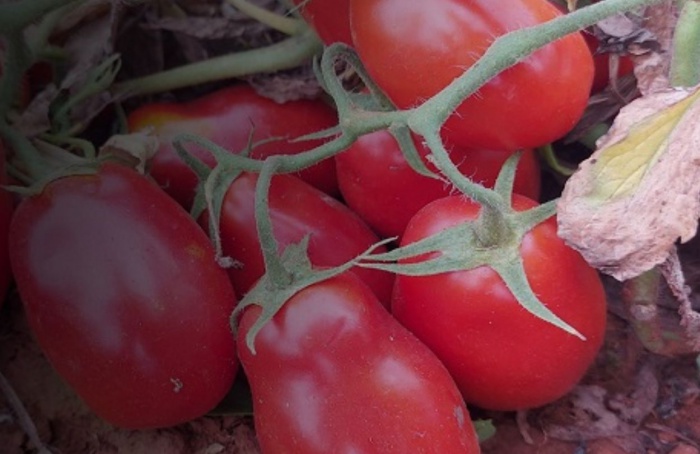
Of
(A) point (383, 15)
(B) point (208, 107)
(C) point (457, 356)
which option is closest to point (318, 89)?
(B) point (208, 107)

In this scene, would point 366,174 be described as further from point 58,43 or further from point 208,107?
point 58,43

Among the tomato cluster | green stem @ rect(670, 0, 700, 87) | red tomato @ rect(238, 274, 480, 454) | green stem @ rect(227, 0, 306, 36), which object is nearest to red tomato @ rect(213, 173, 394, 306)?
the tomato cluster

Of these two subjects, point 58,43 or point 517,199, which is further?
point 58,43

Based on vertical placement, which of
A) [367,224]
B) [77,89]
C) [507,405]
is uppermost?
[77,89]

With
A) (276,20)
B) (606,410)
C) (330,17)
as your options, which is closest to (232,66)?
(276,20)

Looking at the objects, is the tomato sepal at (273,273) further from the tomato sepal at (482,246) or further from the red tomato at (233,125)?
the red tomato at (233,125)

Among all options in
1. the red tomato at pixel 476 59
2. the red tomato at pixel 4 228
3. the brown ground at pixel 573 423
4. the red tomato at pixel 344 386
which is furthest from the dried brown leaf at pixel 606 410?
the red tomato at pixel 4 228

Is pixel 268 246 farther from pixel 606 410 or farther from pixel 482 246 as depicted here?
pixel 606 410
